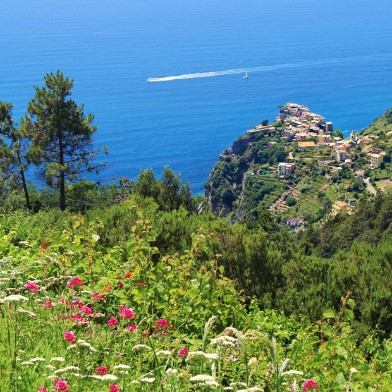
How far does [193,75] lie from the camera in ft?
322

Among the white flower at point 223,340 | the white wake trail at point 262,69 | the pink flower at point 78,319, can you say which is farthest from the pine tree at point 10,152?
the white wake trail at point 262,69

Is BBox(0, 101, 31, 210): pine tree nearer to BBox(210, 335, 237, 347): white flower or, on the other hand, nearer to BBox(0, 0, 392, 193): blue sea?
BBox(210, 335, 237, 347): white flower

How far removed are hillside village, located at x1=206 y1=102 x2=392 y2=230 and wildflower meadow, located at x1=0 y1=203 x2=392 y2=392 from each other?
46764mm

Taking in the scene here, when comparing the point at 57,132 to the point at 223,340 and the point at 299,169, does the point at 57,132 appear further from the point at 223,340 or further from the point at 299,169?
the point at 299,169

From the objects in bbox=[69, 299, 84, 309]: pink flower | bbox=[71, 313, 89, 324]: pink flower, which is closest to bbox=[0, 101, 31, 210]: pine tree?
bbox=[69, 299, 84, 309]: pink flower

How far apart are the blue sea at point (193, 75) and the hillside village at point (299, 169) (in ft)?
12.3

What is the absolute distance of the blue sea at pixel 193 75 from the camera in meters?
73.1

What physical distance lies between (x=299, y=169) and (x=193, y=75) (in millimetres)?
40280

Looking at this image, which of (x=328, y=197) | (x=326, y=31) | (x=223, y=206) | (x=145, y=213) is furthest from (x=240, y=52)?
(x=145, y=213)

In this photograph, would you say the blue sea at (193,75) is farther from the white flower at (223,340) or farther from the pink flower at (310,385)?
the white flower at (223,340)

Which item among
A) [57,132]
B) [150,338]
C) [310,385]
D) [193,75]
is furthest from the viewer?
[193,75]

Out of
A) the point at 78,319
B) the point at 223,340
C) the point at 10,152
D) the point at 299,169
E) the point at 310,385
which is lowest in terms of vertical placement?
the point at 310,385

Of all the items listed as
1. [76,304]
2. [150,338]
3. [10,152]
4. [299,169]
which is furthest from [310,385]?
[299,169]

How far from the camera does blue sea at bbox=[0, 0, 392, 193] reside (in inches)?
2876
